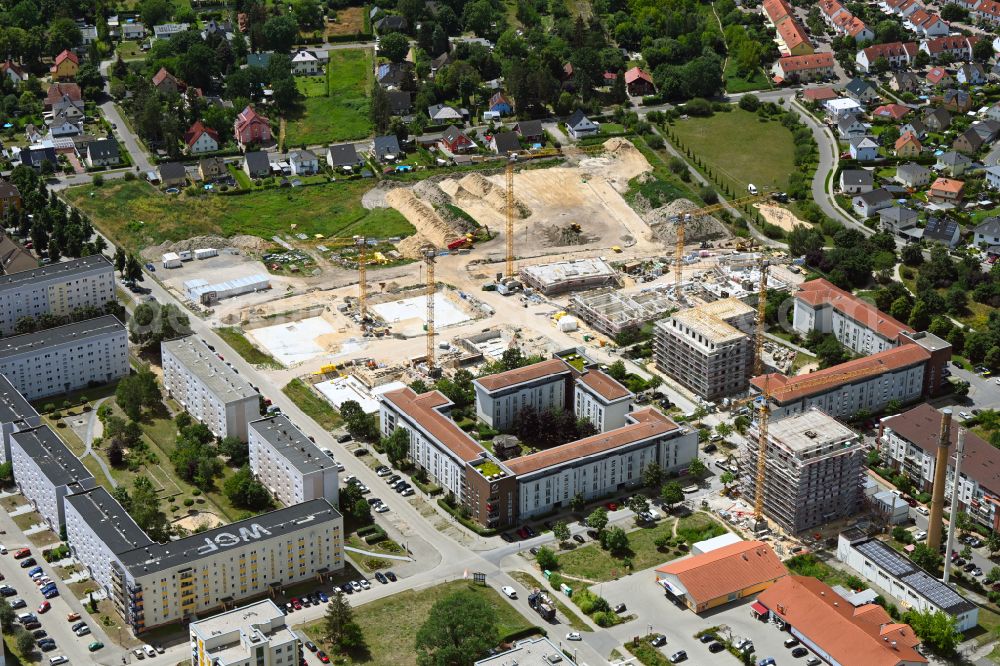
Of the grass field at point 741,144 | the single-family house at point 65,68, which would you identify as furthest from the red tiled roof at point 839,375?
the single-family house at point 65,68

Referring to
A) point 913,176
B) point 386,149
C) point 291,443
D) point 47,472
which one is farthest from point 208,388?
point 913,176

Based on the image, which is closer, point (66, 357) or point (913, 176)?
point (66, 357)

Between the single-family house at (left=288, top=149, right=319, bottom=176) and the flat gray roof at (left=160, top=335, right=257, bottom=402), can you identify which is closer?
the flat gray roof at (left=160, top=335, right=257, bottom=402)

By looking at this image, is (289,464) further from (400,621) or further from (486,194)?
(486,194)

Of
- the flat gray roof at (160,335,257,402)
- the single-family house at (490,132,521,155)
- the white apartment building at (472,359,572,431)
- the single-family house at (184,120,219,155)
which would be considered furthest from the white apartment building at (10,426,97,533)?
the single-family house at (490,132,521,155)

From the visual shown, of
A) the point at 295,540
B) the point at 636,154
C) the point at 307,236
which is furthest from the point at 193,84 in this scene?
the point at 295,540

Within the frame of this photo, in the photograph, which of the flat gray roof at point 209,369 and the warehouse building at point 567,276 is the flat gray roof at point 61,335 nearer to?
the flat gray roof at point 209,369

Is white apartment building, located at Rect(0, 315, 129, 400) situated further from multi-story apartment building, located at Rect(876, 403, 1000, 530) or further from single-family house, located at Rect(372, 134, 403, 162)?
multi-story apartment building, located at Rect(876, 403, 1000, 530)
